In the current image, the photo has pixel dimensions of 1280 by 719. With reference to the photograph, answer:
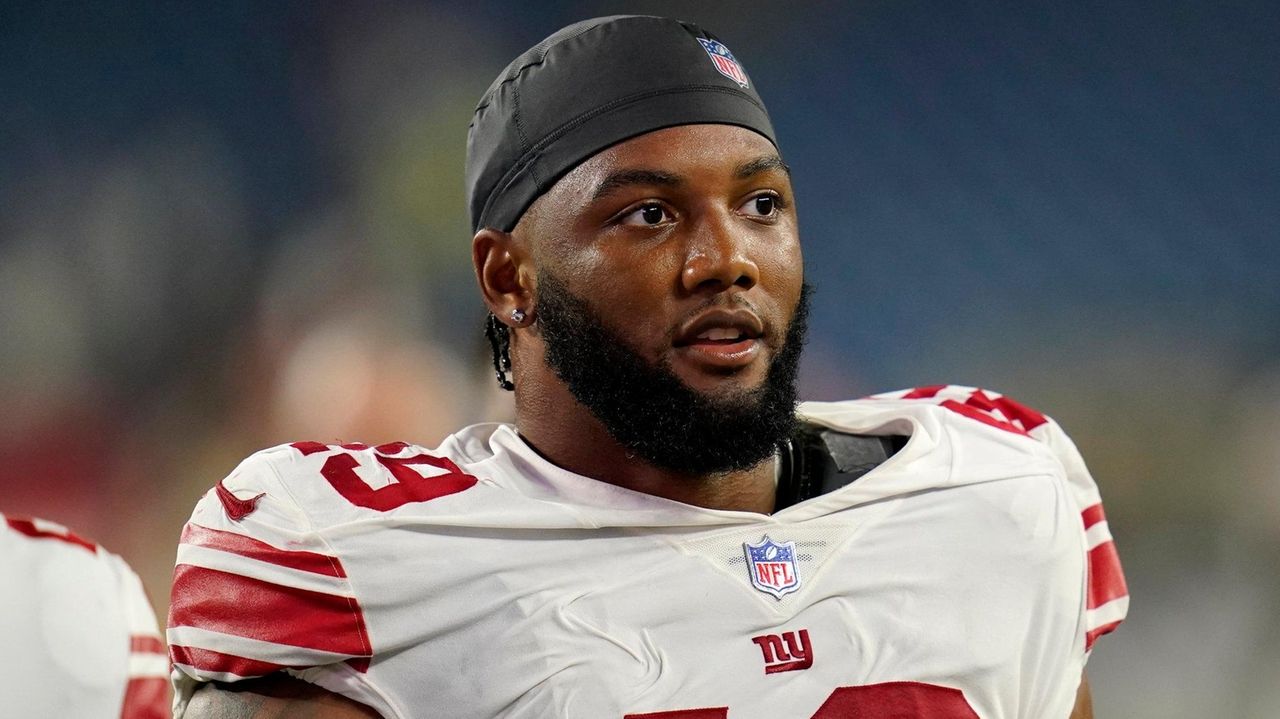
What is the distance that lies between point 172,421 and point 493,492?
3.94ft

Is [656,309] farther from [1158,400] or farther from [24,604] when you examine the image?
[1158,400]

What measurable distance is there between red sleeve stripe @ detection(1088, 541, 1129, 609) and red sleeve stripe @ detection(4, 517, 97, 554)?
99 cm

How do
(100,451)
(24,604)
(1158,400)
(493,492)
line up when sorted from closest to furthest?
(24,604) < (493,492) < (100,451) < (1158,400)

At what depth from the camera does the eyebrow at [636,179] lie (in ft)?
3.94

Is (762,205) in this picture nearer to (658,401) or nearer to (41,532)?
(658,401)

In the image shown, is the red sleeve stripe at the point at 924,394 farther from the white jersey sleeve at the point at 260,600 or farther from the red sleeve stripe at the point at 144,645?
the red sleeve stripe at the point at 144,645

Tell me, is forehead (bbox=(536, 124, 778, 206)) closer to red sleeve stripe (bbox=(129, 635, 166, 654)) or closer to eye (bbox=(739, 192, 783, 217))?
eye (bbox=(739, 192, 783, 217))

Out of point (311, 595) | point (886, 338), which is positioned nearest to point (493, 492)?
point (311, 595)

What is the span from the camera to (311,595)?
3.61 feet

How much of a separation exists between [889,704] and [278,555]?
541 millimetres

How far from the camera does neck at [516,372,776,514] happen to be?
1258 mm

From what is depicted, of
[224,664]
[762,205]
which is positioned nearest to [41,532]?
[224,664]

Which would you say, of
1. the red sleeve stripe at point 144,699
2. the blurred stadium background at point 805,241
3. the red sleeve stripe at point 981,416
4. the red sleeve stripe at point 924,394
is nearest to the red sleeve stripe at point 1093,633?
the red sleeve stripe at point 981,416

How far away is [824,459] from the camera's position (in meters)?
1.40
